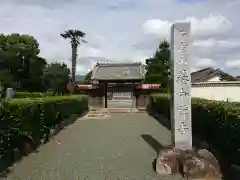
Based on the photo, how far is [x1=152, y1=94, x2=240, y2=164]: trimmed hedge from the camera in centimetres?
727

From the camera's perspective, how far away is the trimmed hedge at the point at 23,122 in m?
7.93

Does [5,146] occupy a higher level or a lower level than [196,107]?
lower

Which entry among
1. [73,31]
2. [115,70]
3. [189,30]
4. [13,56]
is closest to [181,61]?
[189,30]

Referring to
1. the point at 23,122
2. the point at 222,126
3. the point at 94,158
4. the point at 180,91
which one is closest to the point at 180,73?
the point at 180,91

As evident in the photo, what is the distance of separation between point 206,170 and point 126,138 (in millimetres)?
6056

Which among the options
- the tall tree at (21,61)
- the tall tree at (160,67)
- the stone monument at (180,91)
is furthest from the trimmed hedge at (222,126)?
the tall tree at (21,61)

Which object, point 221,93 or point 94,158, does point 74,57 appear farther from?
point 94,158

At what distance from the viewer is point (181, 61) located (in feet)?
29.4

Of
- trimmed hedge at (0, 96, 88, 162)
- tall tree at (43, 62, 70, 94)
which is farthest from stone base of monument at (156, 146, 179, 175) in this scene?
tall tree at (43, 62, 70, 94)

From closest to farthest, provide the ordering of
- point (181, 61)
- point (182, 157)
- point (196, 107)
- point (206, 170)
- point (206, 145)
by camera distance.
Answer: point (206, 170) → point (182, 157) → point (181, 61) → point (206, 145) → point (196, 107)

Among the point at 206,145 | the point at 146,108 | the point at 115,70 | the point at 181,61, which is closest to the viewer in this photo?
the point at 181,61

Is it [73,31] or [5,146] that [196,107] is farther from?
[73,31]

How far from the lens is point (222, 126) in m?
8.24

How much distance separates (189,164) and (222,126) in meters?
1.36
